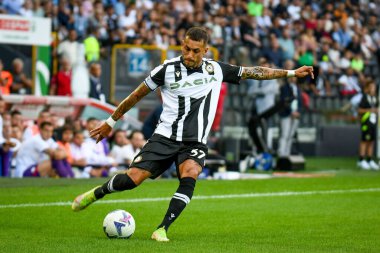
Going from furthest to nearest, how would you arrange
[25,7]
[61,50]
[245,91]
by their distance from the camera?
1. [245,91]
2. [25,7]
3. [61,50]

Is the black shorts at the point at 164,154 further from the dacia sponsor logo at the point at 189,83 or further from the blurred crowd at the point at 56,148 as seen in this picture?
the blurred crowd at the point at 56,148

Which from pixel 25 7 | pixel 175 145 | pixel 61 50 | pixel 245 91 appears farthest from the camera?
pixel 245 91

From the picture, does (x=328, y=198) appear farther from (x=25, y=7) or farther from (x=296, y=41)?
(x=296, y=41)

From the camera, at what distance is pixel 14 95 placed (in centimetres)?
2097

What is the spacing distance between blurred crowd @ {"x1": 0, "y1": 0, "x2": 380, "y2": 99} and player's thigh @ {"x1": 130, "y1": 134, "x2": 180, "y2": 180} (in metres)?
12.9

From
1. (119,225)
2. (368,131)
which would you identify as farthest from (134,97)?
(368,131)

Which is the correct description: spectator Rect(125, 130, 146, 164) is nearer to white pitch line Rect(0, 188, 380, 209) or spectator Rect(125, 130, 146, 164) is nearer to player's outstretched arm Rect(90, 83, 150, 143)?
white pitch line Rect(0, 188, 380, 209)

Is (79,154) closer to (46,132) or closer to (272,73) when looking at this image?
(46,132)

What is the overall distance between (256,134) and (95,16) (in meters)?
5.19

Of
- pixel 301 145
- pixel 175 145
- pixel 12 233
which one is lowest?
pixel 301 145

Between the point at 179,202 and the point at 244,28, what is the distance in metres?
20.2

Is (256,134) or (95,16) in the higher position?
(95,16)

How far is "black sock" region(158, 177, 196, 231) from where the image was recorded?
976cm

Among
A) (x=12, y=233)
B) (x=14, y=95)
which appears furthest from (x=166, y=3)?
(x=12, y=233)
